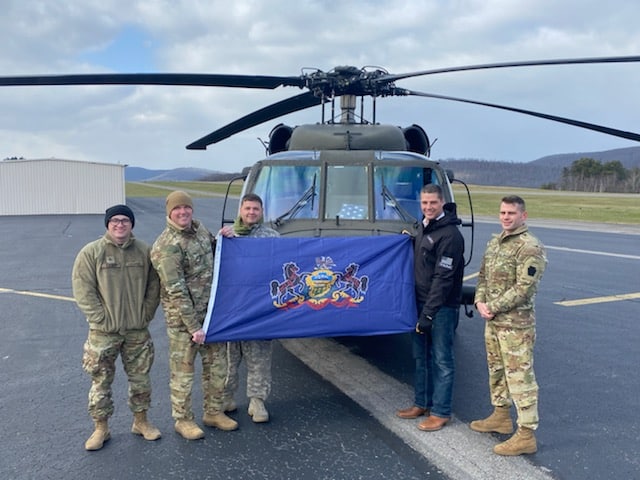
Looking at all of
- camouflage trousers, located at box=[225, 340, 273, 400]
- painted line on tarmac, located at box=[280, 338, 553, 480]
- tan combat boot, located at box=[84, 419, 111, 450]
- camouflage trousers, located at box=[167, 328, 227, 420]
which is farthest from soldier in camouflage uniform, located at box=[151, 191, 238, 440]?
painted line on tarmac, located at box=[280, 338, 553, 480]

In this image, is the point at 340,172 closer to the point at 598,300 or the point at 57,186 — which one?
the point at 598,300

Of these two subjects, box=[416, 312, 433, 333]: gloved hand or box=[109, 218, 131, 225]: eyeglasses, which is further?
box=[416, 312, 433, 333]: gloved hand

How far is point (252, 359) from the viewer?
4414 mm

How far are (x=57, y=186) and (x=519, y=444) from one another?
3464 cm

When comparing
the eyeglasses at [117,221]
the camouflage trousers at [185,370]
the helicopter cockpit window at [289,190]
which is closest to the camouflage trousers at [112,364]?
the camouflage trousers at [185,370]

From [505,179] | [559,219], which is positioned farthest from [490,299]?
[505,179]

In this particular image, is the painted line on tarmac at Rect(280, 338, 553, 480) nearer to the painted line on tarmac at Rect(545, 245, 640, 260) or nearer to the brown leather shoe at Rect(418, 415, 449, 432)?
the brown leather shoe at Rect(418, 415, 449, 432)

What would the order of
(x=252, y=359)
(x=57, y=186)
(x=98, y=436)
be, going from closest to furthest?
(x=98, y=436) → (x=252, y=359) → (x=57, y=186)

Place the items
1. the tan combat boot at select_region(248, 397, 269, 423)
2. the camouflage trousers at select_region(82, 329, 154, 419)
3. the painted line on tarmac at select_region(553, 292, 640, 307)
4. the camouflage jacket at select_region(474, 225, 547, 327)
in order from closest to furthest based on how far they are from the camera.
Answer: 1. the camouflage jacket at select_region(474, 225, 547, 327)
2. the camouflage trousers at select_region(82, 329, 154, 419)
3. the tan combat boot at select_region(248, 397, 269, 423)
4. the painted line on tarmac at select_region(553, 292, 640, 307)

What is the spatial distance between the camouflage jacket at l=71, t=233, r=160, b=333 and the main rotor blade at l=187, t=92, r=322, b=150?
13.0 ft

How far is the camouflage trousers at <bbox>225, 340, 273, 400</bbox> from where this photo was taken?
435cm

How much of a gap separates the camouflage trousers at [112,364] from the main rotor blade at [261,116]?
422cm

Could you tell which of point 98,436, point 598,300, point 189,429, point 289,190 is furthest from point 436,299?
point 598,300

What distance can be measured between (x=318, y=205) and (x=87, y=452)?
3.09 m
